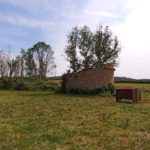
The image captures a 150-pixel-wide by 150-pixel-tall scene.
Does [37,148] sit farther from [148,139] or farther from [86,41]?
[86,41]

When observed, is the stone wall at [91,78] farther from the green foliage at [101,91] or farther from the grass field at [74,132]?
the grass field at [74,132]

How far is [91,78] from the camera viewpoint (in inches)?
1588

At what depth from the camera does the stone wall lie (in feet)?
132

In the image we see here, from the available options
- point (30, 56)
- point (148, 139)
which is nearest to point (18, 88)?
point (30, 56)

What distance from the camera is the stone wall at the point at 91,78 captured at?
4012cm

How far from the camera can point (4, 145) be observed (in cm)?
1082

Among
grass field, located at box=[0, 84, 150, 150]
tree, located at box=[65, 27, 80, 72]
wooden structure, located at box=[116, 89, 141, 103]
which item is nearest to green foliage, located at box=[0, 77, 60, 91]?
tree, located at box=[65, 27, 80, 72]

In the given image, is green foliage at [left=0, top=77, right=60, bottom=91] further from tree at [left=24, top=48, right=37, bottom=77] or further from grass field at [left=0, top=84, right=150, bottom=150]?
grass field at [left=0, top=84, right=150, bottom=150]

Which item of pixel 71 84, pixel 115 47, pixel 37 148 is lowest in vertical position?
pixel 37 148

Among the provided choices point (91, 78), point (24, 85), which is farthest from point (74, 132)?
point (24, 85)

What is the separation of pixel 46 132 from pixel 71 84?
28.6m

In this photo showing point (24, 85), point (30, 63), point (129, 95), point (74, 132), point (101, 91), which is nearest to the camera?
point (74, 132)

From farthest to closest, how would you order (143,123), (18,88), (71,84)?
(18,88) → (71,84) → (143,123)

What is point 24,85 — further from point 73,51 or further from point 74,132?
point 74,132
